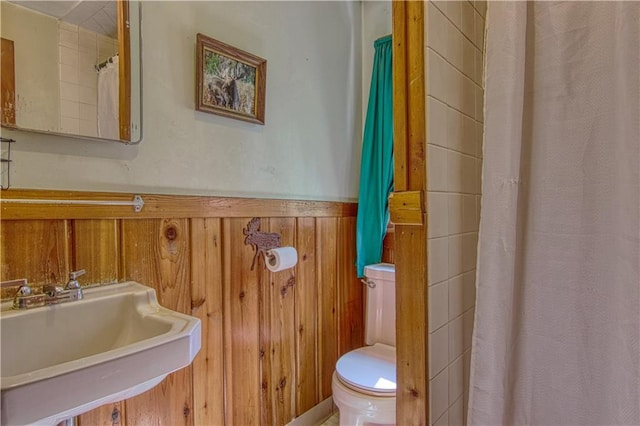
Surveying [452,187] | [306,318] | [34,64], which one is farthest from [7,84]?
[306,318]

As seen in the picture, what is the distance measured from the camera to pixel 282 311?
157 centimetres

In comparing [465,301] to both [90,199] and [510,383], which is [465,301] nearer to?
[510,383]

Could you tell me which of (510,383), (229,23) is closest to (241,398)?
(510,383)

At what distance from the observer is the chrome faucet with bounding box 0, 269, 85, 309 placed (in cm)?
84

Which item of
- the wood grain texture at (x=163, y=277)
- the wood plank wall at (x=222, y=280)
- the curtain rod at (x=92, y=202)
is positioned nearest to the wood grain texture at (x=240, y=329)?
the wood plank wall at (x=222, y=280)

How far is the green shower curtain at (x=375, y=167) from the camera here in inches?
73.2

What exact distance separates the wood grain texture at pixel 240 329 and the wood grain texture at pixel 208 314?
32 millimetres

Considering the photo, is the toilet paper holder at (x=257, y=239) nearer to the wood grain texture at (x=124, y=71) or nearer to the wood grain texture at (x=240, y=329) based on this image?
the wood grain texture at (x=240, y=329)

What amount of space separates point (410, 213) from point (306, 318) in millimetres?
1071

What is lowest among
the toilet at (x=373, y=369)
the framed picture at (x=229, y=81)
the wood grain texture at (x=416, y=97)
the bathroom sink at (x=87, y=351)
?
the toilet at (x=373, y=369)

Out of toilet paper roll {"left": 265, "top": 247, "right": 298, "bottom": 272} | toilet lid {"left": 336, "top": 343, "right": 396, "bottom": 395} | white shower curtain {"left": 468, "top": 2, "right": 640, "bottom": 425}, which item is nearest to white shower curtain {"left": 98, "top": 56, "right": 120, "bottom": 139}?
toilet paper roll {"left": 265, "top": 247, "right": 298, "bottom": 272}

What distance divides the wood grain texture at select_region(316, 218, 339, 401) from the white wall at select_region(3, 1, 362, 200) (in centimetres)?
20

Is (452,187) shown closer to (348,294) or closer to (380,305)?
(380,305)

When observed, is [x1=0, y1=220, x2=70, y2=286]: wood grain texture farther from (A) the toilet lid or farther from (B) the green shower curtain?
(B) the green shower curtain
